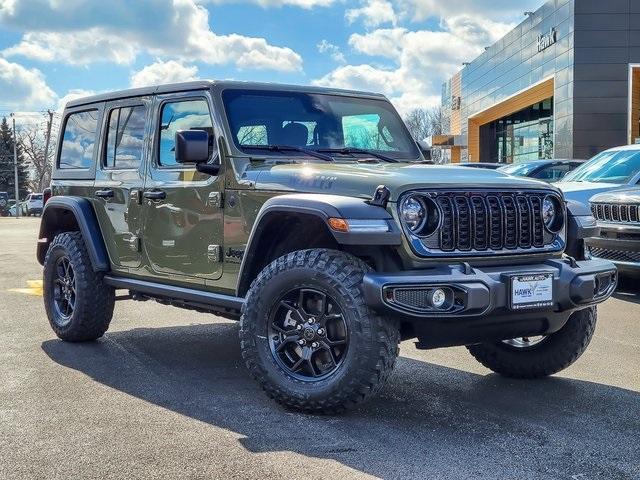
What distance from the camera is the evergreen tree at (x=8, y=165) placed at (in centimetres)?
8881

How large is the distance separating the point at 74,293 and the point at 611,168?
7.39 meters

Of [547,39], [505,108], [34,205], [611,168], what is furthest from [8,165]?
[611,168]

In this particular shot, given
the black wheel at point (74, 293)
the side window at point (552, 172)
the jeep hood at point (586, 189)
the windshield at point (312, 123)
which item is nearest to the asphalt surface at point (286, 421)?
the black wheel at point (74, 293)

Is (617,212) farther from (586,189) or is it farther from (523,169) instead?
(523,169)

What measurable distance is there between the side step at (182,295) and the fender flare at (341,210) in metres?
0.75

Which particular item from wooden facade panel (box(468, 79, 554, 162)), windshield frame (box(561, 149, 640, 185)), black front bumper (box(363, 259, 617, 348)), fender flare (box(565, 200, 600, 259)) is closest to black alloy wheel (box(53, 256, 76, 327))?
black front bumper (box(363, 259, 617, 348))

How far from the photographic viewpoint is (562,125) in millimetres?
33594

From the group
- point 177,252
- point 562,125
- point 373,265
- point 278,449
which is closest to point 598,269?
point 373,265

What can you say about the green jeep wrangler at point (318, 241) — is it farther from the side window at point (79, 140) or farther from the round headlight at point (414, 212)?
the side window at point (79, 140)

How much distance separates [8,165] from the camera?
291 ft

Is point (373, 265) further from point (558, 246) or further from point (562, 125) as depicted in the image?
point (562, 125)

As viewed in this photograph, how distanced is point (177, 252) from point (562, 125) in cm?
3024

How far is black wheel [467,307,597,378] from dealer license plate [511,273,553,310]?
0.92 metres

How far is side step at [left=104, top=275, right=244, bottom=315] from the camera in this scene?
5324 millimetres
